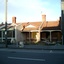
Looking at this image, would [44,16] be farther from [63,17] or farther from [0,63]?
[0,63]

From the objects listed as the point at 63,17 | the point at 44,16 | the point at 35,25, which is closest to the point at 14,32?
the point at 35,25

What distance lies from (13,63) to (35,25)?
4058 cm

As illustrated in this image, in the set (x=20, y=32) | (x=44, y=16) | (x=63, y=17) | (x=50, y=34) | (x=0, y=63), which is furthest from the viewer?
(x=44, y=16)

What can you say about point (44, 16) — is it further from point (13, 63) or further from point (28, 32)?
point (13, 63)

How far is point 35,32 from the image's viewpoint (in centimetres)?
5200

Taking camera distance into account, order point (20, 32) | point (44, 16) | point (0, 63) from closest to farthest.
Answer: point (0, 63) < point (20, 32) < point (44, 16)

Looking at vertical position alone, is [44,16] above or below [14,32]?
above

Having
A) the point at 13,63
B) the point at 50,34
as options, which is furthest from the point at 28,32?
the point at 13,63

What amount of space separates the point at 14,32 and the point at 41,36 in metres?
6.18

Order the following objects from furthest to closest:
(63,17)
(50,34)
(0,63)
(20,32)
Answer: (20,32) → (50,34) → (63,17) → (0,63)

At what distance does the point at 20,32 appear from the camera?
53219mm

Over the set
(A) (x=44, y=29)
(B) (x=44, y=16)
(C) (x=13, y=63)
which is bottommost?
(C) (x=13, y=63)

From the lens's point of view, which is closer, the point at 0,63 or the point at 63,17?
the point at 0,63

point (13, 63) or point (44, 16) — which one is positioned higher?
point (44, 16)
